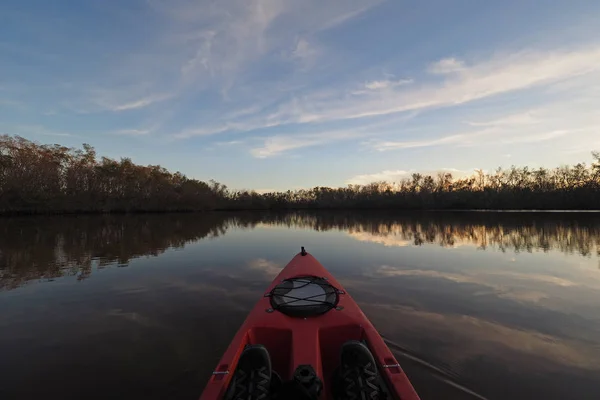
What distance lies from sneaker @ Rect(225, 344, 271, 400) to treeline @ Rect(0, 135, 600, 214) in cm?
5909

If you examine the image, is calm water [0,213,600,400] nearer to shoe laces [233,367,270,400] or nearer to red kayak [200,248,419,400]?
Answer: red kayak [200,248,419,400]

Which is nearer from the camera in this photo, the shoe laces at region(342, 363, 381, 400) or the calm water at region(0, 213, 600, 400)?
the shoe laces at region(342, 363, 381, 400)

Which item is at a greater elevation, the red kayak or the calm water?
the red kayak

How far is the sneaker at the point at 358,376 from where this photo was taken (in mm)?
2453

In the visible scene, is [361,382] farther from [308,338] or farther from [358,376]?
[308,338]

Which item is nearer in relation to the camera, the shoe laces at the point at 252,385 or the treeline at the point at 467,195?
the shoe laces at the point at 252,385

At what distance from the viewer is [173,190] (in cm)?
7212

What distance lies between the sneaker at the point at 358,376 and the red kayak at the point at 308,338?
0.44ft

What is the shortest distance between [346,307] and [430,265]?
24.5 feet

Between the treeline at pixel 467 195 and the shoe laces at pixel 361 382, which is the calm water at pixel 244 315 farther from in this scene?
the treeline at pixel 467 195

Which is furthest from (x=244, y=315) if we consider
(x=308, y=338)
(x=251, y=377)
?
(x=251, y=377)

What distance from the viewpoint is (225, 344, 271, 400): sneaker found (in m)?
2.44

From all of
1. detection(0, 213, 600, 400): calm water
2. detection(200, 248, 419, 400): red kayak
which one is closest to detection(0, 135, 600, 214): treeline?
detection(0, 213, 600, 400): calm water

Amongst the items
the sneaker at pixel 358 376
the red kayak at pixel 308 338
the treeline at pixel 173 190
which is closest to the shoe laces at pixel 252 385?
the red kayak at pixel 308 338
